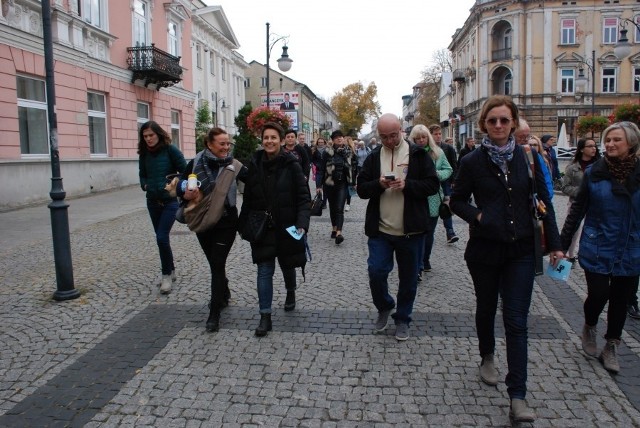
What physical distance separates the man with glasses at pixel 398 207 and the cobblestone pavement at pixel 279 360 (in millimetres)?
503

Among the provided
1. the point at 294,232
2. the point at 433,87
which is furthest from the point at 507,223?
the point at 433,87

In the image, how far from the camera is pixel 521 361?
11.0 ft

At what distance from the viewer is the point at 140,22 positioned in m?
23.0

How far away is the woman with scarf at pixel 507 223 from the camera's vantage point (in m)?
3.41

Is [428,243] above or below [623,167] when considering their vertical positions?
below

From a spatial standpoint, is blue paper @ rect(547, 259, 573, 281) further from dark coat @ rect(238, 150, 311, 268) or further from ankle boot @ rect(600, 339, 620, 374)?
dark coat @ rect(238, 150, 311, 268)

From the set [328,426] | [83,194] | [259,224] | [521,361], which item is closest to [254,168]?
[259,224]

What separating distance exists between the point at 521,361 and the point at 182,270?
16.8 feet

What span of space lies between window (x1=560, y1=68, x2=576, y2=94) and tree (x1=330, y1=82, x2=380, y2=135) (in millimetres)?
42421

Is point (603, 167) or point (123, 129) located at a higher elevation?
point (123, 129)

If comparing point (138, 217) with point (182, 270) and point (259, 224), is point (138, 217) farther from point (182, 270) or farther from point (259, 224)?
point (259, 224)

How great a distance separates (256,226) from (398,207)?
4.14ft

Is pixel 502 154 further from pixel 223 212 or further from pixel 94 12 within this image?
pixel 94 12

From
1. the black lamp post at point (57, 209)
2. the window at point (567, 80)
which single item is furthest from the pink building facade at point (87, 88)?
the window at point (567, 80)
